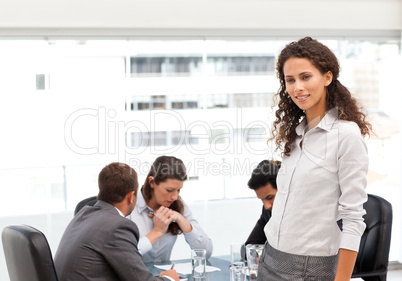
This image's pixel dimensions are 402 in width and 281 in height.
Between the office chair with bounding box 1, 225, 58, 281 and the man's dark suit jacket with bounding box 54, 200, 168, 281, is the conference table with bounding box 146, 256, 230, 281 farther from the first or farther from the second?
the office chair with bounding box 1, 225, 58, 281

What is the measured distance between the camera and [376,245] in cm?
269

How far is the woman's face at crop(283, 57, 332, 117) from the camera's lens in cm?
158

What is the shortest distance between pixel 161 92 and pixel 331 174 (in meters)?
2.83

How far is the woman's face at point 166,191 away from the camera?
310 cm

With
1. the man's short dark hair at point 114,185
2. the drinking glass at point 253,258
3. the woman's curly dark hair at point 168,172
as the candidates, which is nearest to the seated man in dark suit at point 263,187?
the woman's curly dark hair at point 168,172

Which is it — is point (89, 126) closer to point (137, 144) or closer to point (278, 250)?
point (137, 144)

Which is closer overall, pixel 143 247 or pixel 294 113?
pixel 294 113

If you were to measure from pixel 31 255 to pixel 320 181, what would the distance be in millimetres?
1106

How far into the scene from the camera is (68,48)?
4.09m

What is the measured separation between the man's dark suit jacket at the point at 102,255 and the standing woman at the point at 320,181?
0.72 m

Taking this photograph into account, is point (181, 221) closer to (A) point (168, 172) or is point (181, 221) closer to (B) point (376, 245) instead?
(A) point (168, 172)

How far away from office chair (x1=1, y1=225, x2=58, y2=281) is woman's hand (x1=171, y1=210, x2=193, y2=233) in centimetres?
106

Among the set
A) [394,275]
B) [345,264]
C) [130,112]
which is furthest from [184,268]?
[394,275]

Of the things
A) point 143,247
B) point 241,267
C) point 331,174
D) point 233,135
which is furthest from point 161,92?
point 331,174
